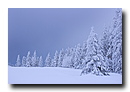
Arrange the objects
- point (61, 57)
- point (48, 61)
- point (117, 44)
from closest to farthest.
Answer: point (117, 44)
point (61, 57)
point (48, 61)

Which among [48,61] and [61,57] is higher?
[61,57]

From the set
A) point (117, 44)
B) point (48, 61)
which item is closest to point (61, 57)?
point (48, 61)

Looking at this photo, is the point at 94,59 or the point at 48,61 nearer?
the point at 94,59

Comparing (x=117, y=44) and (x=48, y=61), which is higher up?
(x=117, y=44)

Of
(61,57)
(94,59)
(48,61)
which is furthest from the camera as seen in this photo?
(48,61)

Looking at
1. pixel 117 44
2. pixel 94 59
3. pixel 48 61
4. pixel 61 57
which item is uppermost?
pixel 117 44

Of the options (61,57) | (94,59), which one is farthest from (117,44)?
(61,57)

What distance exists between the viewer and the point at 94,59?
11.5 meters

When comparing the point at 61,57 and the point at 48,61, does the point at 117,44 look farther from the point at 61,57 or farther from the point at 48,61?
the point at 48,61

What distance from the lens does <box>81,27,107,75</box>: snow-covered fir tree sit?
1131 cm

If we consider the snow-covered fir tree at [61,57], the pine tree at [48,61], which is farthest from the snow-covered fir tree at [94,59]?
the pine tree at [48,61]

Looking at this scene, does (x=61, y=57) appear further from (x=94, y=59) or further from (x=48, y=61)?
(x=94, y=59)

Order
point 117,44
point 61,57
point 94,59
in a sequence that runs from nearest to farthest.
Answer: point 117,44
point 94,59
point 61,57
